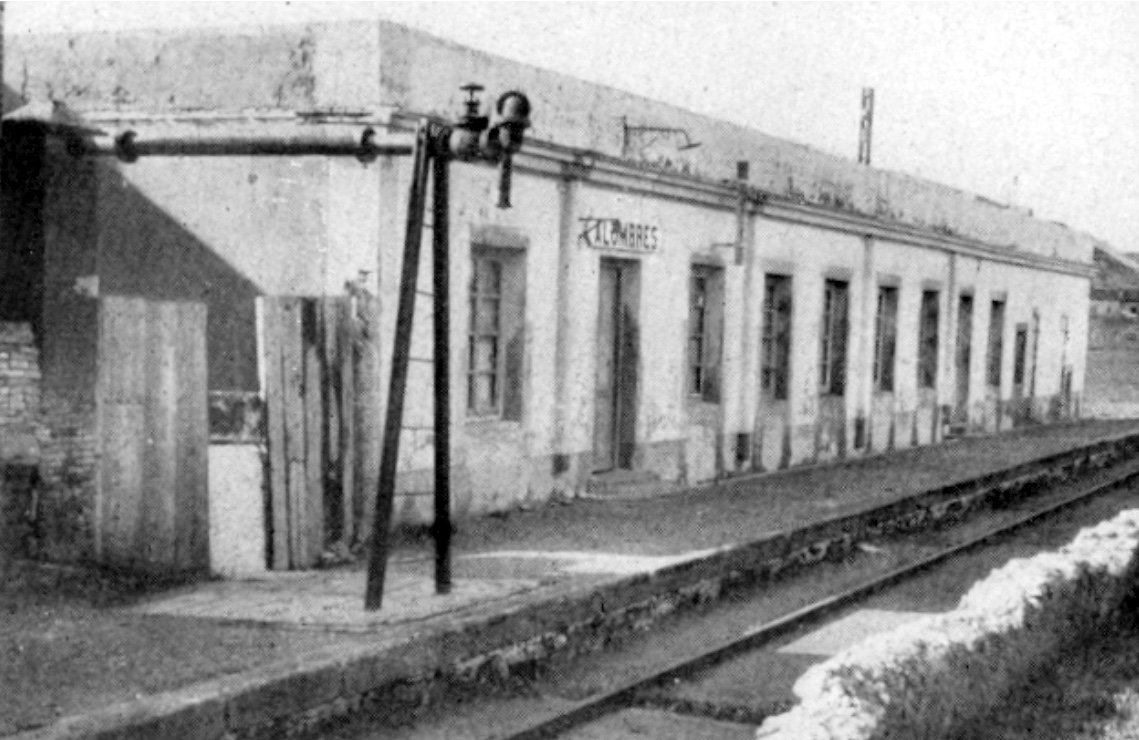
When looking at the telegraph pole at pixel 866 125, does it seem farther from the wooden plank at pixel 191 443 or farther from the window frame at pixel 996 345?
the wooden plank at pixel 191 443

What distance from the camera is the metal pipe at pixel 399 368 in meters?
8.94

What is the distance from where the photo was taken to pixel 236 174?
1212 cm

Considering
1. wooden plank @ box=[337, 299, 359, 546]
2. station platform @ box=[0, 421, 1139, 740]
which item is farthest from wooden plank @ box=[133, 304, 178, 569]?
wooden plank @ box=[337, 299, 359, 546]

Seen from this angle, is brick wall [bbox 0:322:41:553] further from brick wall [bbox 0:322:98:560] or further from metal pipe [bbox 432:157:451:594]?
metal pipe [bbox 432:157:451:594]

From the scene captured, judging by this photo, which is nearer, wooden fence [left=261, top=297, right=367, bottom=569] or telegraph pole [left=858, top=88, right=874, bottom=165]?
wooden fence [left=261, top=297, right=367, bottom=569]

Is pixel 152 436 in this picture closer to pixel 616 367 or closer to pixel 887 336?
pixel 616 367

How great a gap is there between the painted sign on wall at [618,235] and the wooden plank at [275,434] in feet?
15.8

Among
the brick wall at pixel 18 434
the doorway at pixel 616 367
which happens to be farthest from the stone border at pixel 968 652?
the brick wall at pixel 18 434

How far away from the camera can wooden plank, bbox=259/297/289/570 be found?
10258mm

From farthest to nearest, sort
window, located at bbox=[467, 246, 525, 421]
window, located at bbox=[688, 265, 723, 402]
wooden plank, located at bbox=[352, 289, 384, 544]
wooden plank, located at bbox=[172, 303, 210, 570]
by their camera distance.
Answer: window, located at bbox=[688, 265, 723, 402]
window, located at bbox=[467, 246, 525, 421]
wooden plank, located at bbox=[352, 289, 384, 544]
wooden plank, located at bbox=[172, 303, 210, 570]

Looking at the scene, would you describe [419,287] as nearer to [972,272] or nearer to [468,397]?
[468,397]

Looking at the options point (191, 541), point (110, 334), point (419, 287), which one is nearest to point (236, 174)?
point (419, 287)

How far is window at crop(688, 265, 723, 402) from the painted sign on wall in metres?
1.71

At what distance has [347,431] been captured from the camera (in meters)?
11.0
